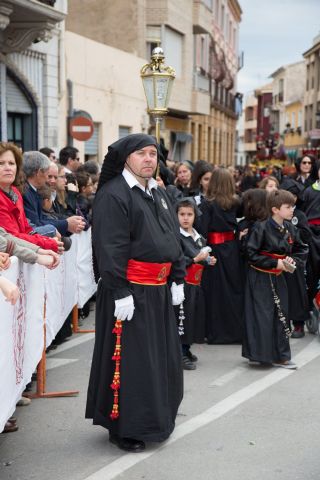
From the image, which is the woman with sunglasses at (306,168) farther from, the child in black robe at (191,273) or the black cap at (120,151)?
the black cap at (120,151)

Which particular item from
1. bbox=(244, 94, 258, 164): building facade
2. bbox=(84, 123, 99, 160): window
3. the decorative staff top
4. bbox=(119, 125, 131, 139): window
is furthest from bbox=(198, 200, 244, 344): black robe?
bbox=(244, 94, 258, 164): building facade

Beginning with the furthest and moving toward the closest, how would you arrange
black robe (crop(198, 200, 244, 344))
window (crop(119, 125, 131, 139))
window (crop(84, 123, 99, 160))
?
window (crop(119, 125, 131, 139)), window (crop(84, 123, 99, 160)), black robe (crop(198, 200, 244, 344))

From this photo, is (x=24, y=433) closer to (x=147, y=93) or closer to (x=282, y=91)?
(x=147, y=93)

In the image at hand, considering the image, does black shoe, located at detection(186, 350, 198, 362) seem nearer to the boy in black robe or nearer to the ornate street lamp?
the boy in black robe

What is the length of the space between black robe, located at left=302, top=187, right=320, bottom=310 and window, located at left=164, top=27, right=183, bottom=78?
19596mm

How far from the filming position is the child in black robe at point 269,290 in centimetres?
698

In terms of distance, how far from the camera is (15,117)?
56.0 feet

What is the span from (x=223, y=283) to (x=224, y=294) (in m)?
0.12

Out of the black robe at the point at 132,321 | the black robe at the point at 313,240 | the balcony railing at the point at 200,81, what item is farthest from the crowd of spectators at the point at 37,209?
the balcony railing at the point at 200,81

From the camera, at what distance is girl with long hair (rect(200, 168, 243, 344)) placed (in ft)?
26.1

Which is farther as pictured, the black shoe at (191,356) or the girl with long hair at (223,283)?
→ the girl with long hair at (223,283)

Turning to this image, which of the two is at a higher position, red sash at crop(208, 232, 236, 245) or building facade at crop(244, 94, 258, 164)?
building facade at crop(244, 94, 258, 164)

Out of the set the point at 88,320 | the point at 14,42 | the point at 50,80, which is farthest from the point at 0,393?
the point at 50,80

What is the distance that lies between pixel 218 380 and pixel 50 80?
12.7m
